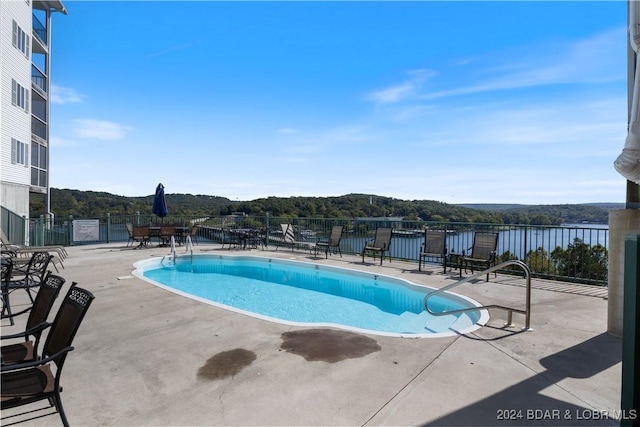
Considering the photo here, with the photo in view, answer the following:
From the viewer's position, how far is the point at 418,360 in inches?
123

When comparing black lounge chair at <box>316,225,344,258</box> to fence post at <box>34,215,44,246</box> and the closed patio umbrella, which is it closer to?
the closed patio umbrella

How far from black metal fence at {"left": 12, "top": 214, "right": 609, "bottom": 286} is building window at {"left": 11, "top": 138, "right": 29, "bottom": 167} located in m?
6.04

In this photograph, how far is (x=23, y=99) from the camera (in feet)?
57.0

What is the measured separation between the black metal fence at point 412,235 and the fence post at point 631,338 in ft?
11.0

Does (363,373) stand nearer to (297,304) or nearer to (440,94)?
(297,304)

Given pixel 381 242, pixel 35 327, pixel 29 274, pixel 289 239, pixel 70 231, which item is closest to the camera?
pixel 35 327

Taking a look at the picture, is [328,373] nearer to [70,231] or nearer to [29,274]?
[29,274]

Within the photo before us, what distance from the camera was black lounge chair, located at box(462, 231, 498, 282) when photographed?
7.16 meters

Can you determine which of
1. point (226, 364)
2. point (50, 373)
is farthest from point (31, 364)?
point (226, 364)

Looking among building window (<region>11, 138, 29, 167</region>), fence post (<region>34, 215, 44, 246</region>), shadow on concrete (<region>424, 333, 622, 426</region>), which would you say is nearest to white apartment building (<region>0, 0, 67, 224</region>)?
building window (<region>11, 138, 29, 167</region>)

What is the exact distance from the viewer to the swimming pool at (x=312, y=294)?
197 inches

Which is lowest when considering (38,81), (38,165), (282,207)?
(282,207)

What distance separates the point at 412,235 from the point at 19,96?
19.6m

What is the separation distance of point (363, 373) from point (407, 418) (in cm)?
66
